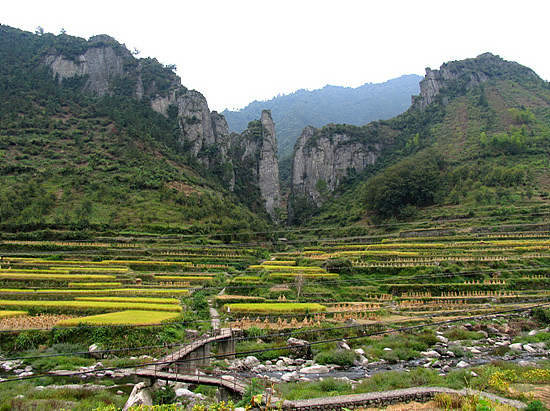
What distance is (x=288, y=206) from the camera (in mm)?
126562

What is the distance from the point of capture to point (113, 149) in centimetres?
8325

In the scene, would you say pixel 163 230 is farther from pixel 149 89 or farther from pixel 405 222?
pixel 149 89

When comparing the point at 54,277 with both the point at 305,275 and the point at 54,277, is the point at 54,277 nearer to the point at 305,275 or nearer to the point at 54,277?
the point at 54,277

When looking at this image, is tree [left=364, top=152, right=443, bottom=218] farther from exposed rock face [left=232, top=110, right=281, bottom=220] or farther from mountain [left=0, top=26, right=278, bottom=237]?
exposed rock face [left=232, top=110, right=281, bottom=220]

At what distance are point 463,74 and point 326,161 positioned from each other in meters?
60.0

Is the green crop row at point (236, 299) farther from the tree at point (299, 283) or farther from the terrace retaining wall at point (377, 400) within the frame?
the terrace retaining wall at point (377, 400)

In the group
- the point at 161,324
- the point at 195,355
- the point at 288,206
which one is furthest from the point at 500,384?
the point at 288,206

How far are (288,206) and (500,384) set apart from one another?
4447 inches

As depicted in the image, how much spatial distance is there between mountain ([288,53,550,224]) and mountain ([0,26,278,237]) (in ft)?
63.6

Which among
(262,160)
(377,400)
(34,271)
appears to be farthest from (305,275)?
(262,160)

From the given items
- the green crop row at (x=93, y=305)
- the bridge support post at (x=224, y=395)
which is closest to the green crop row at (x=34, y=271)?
the green crop row at (x=93, y=305)

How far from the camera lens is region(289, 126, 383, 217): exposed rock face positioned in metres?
126

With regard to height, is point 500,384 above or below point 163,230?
below

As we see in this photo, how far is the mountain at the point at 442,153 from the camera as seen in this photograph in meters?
72.4
